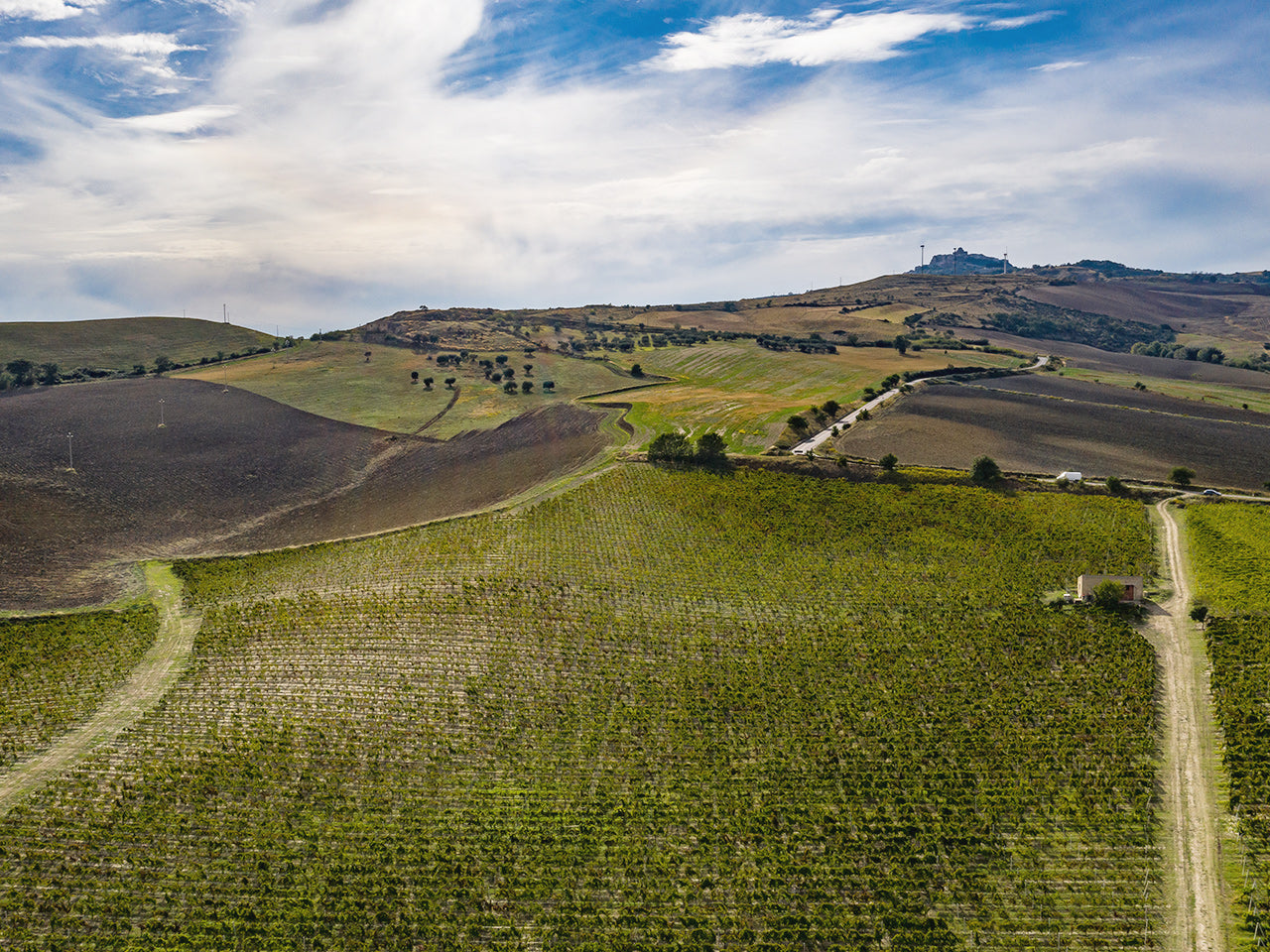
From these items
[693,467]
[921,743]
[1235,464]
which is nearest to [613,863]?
[921,743]

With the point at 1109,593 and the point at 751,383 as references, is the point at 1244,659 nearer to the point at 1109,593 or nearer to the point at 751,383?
the point at 1109,593

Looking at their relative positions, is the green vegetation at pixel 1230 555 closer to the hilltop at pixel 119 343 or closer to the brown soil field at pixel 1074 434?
the brown soil field at pixel 1074 434

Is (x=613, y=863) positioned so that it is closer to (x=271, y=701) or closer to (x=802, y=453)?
(x=271, y=701)

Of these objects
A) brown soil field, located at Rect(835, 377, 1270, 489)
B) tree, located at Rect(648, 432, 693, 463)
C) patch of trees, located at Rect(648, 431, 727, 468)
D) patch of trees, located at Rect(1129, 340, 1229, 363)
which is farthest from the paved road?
patch of trees, located at Rect(1129, 340, 1229, 363)

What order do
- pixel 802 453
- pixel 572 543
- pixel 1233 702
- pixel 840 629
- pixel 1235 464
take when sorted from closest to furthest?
pixel 1233 702 < pixel 840 629 < pixel 572 543 < pixel 1235 464 < pixel 802 453

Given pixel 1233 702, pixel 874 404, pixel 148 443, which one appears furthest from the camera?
pixel 874 404
